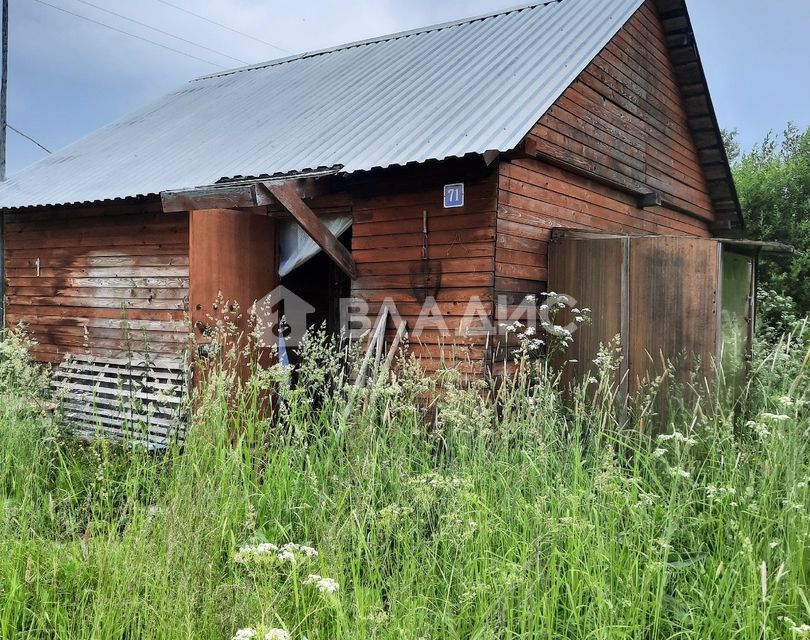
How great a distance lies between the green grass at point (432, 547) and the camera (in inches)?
94.1

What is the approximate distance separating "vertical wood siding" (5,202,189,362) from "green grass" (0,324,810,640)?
492 centimetres

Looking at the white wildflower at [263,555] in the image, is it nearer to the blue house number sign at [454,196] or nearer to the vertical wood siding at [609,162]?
the vertical wood siding at [609,162]

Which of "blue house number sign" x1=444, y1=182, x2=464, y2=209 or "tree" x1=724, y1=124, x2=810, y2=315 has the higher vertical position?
"tree" x1=724, y1=124, x2=810, y2=315

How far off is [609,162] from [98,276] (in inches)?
270

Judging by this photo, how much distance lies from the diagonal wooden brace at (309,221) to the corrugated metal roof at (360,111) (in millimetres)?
623

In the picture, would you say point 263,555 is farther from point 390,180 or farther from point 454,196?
point 390,180

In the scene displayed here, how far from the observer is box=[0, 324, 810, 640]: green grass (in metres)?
2.39

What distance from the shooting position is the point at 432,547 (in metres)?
2.90

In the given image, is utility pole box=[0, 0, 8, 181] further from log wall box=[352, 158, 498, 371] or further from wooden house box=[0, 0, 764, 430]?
log wall box=[352, 158, 498, 371]

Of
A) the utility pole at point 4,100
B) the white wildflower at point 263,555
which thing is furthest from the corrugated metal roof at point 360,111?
the white wildflower at point 263,555

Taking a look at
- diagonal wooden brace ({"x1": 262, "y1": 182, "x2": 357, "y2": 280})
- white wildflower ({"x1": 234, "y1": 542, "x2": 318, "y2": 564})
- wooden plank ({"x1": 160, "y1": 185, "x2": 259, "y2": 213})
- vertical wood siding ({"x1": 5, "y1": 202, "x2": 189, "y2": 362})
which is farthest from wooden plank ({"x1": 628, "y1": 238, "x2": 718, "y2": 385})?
vertical wood siding ({"x1": 5, "y1": 202, "x2": 189, "y2": 362})

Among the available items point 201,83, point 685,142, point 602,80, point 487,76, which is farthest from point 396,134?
point 201,83

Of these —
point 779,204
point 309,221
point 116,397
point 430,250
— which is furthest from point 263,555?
point 779,204

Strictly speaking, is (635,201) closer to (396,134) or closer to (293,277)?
(396,134)
